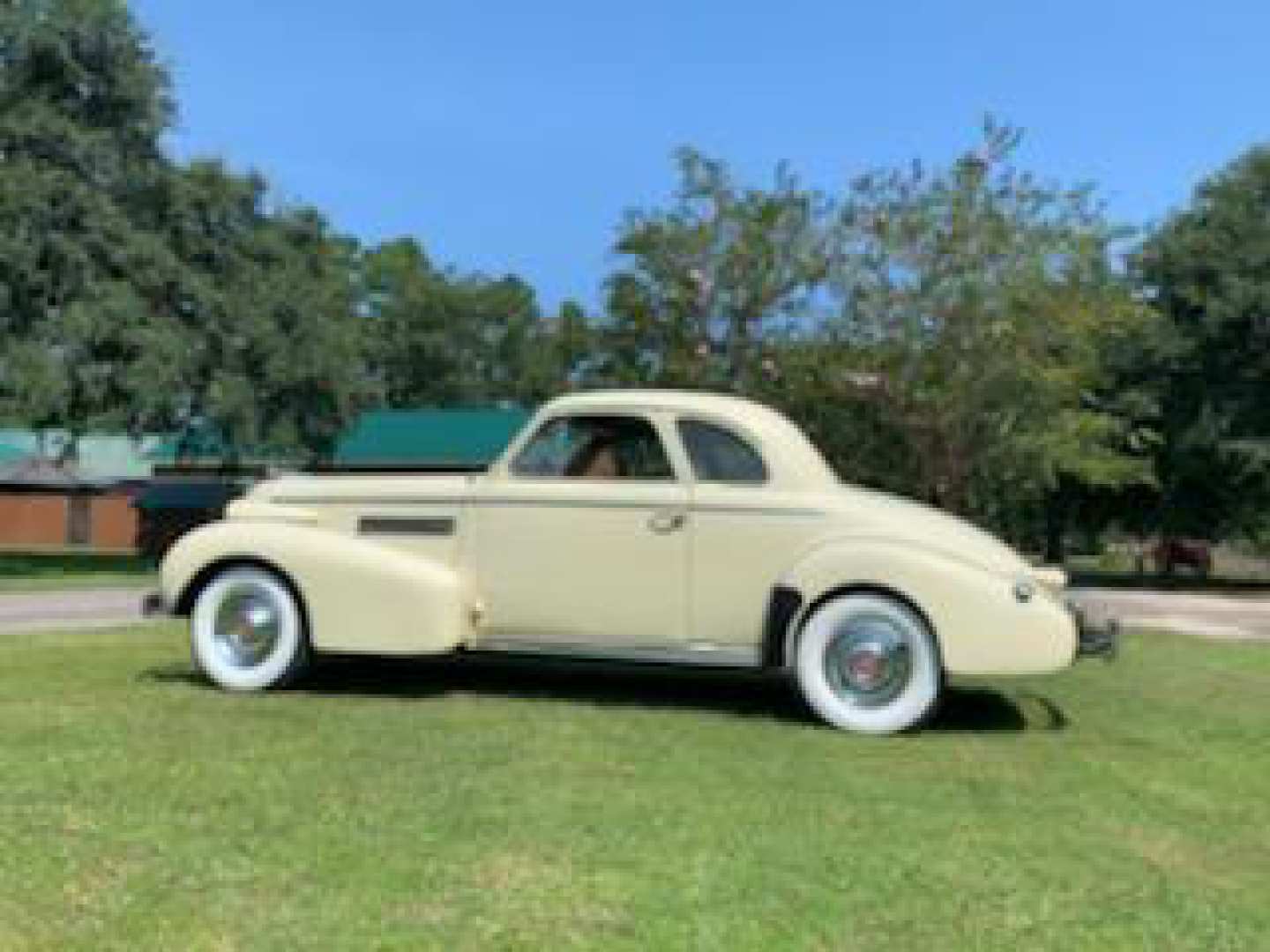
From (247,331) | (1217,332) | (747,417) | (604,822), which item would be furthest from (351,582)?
(1217,332)

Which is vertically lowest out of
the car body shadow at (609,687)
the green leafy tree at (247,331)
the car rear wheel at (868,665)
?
the car body shadow at (609,687)

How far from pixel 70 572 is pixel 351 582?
22279mm

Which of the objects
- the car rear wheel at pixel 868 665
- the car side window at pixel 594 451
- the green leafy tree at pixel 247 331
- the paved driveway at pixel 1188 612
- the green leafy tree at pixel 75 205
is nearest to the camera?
the car rear wheel at pixel 868 665

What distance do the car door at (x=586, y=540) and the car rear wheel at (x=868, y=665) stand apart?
0.77 meters

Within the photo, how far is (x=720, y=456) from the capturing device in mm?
9172

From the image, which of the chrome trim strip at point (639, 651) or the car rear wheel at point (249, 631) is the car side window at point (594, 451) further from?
the car rear wheel at point (249, 631)

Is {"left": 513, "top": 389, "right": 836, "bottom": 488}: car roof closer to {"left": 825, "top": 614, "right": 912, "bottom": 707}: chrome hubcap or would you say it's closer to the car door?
the car door

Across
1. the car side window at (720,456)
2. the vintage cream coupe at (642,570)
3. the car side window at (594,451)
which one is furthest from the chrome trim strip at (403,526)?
the car side window at (720,456)

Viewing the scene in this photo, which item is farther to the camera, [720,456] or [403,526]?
[403,526]

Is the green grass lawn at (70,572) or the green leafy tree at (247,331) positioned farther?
the green leafy tree at (247,331)

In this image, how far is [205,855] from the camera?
540 centimetres

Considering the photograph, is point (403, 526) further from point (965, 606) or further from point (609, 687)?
point (965, 606)

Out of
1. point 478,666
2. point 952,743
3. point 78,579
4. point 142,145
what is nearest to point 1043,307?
point 478,666

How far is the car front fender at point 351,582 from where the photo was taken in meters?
9.13
